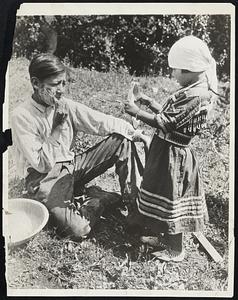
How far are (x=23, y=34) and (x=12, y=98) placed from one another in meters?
0.12

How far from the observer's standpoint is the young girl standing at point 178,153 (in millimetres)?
1624

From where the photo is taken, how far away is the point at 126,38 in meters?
1.63

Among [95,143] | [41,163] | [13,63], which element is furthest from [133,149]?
[13,63]

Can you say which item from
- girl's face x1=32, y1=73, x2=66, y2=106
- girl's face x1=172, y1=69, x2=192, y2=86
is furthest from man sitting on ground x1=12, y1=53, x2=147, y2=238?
girl's face x1=172, y1=69, x2=192, y2=86

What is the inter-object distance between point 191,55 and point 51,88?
26 cm

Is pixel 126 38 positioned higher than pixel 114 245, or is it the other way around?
pixel 126 38

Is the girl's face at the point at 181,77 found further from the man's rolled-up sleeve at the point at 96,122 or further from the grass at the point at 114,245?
the man's rolled-up sleeve at the point at 96,122

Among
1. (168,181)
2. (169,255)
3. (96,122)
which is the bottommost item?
(169,255)

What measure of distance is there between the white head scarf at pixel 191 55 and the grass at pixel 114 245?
42mm

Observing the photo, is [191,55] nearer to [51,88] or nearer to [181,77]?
[181,77]

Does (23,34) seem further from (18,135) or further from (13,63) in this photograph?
(18,135)

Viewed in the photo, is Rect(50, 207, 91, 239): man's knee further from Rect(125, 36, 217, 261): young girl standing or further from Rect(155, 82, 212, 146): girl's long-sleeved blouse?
Rect(155, 82, 212, 146): girl's long-sleeved blouse

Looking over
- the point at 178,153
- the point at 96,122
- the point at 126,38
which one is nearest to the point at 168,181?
the point at 178,153

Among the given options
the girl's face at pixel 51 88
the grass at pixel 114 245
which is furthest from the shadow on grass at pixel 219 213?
the girl's face at pixel 51 88
